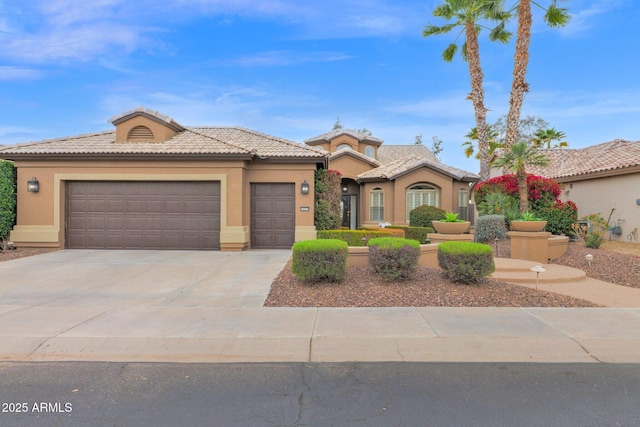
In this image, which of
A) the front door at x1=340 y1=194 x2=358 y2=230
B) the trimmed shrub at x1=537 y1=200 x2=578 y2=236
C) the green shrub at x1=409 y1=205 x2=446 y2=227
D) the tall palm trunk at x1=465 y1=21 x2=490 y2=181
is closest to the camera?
the trimmed shrub at x1=537 y1=200 x2=578 y2=236

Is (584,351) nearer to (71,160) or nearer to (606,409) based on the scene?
(606,409)

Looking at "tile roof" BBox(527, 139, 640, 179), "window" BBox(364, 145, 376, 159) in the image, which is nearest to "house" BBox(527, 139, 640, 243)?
"tile roof" BBox(527, 139, 640, 179)

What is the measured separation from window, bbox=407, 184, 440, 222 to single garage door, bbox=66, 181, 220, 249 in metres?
11.3

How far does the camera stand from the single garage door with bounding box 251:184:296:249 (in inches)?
568

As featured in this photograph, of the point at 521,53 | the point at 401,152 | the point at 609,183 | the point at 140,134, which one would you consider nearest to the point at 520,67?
the point at 521,53

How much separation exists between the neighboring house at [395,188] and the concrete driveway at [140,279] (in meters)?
9.98

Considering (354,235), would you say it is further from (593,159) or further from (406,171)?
(593,159)

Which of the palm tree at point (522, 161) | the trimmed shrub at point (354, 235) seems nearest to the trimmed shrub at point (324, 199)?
the trimmed shrub at point (354, 235)

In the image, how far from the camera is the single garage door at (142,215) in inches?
542

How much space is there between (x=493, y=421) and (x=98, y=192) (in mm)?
14741

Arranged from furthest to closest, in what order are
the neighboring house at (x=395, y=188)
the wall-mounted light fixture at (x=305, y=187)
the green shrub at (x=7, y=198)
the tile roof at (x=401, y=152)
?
the tile roof at (x=401, y=152) → the neighboring house at (x=395, y=188) → the wall-mounted light fixture at (x=305, y=187) → the green shrub at (x=7, y=198)

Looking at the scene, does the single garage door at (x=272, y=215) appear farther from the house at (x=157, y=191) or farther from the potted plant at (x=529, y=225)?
the potted plant at (x=529, y=225)

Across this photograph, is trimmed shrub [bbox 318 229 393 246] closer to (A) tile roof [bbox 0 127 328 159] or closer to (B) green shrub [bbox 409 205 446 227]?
(A) tile roof [bbox 0 127 328 159]

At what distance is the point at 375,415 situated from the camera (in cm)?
329
